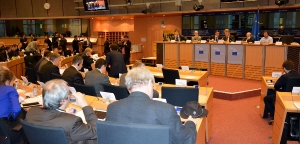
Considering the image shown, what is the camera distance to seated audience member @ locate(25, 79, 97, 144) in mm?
2411

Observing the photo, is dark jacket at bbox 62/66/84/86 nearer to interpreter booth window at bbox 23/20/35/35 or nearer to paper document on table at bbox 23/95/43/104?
paper document on table at bbox 23/95/43/104

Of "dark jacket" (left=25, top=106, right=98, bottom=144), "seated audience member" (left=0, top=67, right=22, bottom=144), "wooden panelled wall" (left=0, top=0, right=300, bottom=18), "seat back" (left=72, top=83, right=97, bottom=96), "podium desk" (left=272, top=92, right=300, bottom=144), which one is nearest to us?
"dark jacket" (left=25, top=106, right=98, bottom=144)

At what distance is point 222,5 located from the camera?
13688 millimetres

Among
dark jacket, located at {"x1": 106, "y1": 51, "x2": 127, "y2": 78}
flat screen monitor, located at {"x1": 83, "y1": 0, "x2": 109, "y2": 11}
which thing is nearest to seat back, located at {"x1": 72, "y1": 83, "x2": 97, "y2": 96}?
dark jacket, located at {"x1": 106, "y1": 51, "x2": 127, "y2": 78}

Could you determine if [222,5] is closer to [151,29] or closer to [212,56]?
[212,56]

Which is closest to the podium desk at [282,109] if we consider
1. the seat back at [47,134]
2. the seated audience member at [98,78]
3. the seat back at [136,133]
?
the seat back at [136,133]

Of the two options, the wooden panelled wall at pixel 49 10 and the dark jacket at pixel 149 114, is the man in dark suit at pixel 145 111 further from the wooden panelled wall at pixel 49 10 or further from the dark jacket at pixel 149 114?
the wooden panelled wall at pixel 49 10

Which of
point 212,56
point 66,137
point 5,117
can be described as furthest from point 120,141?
point 212,56

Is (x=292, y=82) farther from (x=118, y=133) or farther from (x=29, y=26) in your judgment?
(x=29, y=26)

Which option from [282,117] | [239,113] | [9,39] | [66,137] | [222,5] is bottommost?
[239,113]

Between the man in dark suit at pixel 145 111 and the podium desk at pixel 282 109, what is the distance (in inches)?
92.4

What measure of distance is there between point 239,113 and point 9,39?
58.1ft

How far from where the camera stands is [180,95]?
4281 mm

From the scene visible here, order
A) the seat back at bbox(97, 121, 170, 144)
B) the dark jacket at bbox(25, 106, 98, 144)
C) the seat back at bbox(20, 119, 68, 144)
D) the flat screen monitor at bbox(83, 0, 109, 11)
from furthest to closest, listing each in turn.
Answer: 1. the flat screen monitor at bbox(83, 0, 109, 11)
2. the dark jacket at bbox(25, 106, 98, 144)
3. the seat back at bbox(20, 119, 68, 144)
4. the seat back at bbox(97, 121, 170, 144)
